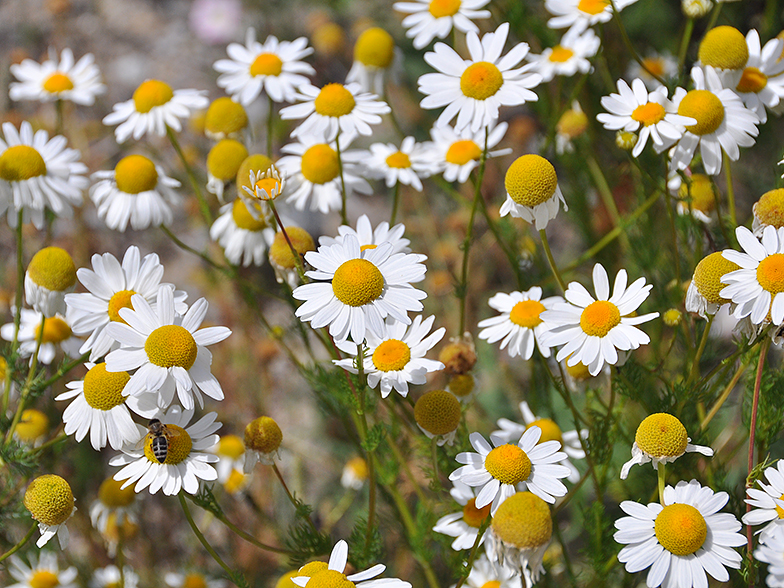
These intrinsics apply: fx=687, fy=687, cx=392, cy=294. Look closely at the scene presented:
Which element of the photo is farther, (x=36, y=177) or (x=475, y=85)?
(x=36, y=177)

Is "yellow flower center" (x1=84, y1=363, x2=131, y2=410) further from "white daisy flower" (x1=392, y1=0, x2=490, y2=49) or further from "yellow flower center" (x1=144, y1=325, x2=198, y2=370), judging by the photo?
"white daisy flower" (x1=392, y1=0, x2=490, y2=49)

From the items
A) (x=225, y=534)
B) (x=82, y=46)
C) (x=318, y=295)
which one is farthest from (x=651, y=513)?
(x=82, y=46)

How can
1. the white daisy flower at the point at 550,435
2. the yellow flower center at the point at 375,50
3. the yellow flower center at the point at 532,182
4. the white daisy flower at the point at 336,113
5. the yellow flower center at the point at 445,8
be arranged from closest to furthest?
1. the yellow flower center at the point at 532,182
2. the white daisy flower at the point at 550,435
3. the white daisy flower at the point at 336,113
4. the yellow flower center at the point at 445,8
5. the yellow flower center at the point at 375,50

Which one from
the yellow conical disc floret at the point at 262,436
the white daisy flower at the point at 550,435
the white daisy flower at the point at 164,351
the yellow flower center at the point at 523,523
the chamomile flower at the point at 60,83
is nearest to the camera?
the yellow flower center at the point at 523,523

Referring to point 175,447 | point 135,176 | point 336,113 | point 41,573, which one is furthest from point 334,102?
point 41,573

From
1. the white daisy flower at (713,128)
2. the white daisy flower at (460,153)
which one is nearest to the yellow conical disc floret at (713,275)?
the white daisy flower at (713,128)

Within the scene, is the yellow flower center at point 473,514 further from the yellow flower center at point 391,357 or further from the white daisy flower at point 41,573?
the white daisy flower at point 41,573

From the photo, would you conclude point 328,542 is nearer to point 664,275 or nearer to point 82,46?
point 664,275

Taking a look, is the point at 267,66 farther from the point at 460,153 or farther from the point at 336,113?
the point at 460,153
